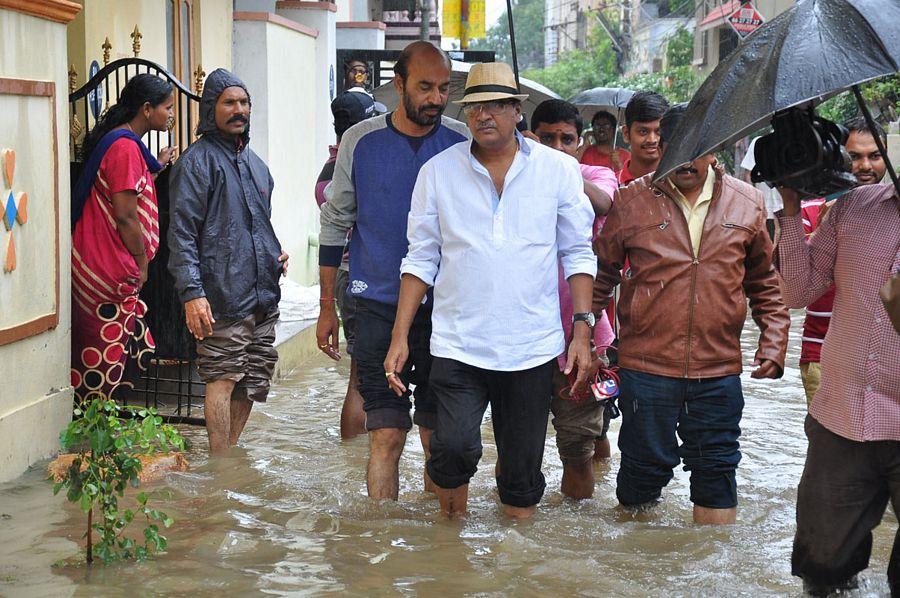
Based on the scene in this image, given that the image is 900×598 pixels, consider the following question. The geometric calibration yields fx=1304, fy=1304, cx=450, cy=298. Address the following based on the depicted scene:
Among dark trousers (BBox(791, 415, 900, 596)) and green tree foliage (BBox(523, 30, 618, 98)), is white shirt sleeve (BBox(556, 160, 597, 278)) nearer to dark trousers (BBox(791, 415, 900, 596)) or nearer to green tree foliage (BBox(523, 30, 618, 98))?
dark trousers (BBox(791, 415, 900, 596))

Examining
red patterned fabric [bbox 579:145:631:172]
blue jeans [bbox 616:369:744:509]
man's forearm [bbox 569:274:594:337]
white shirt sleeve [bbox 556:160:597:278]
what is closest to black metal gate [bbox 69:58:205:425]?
white shirt sleeve [bbox 556:160:597:278]

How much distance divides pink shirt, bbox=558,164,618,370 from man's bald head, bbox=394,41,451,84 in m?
0.81

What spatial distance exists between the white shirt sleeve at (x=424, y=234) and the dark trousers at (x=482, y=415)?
38 centimetres

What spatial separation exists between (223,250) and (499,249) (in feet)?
6.77

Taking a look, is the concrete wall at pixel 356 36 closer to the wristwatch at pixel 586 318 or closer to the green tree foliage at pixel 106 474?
the wristwatch at pixel 586 318

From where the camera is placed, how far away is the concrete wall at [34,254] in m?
6.12

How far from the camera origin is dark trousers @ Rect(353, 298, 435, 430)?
5.75 metres

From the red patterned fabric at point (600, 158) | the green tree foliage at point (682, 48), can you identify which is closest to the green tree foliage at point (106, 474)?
the red patterned fabric at point (600, 158)

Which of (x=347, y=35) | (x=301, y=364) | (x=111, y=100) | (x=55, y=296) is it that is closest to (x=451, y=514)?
(x=55, y=296)

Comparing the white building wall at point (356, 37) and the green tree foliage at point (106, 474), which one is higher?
the white building wall at point (356, 37)

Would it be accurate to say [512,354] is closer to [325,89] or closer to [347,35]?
[325,89]

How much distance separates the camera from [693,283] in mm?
5371

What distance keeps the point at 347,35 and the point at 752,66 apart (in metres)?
18.9

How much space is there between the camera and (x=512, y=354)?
521cm
